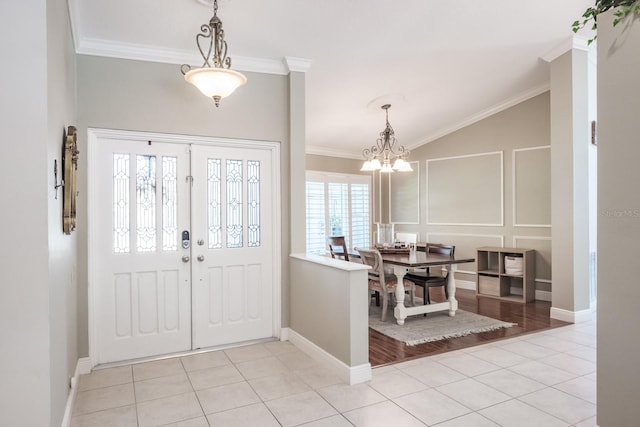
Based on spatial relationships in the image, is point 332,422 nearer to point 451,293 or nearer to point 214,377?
point 214,377


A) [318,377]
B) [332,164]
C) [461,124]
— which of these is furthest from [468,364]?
[332,164]

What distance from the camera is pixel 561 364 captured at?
3.34m

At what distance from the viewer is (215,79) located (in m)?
2.64

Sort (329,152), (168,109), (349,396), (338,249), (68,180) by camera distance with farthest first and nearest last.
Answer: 1. (329,152)
2. (338,249)
3. (168,109)
4. (349,396)
5. (68,180)

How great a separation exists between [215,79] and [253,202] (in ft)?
5.12

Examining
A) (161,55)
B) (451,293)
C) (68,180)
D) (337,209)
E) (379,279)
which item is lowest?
(451,293)

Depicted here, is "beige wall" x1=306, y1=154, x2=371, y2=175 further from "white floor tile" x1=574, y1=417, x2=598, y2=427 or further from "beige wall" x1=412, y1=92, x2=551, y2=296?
"white floor tile" x1=574, y1=417, x2=598, y2=427

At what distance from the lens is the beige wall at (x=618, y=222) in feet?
6.73

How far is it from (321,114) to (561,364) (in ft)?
13.5

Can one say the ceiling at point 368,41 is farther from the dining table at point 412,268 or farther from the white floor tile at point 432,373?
the white floor tile at point 432,373

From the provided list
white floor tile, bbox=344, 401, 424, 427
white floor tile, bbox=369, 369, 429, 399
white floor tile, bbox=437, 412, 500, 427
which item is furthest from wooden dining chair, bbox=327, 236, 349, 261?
white floor tile, bbox=437, 412, 500, 427

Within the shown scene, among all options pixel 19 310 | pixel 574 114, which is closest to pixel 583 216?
pixel 574 114

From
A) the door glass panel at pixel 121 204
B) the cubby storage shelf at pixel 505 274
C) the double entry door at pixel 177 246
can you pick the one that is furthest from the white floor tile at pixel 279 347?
the cubby storage shelf at pixel 505 274

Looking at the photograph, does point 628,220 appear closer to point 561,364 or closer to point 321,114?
point 561,364
